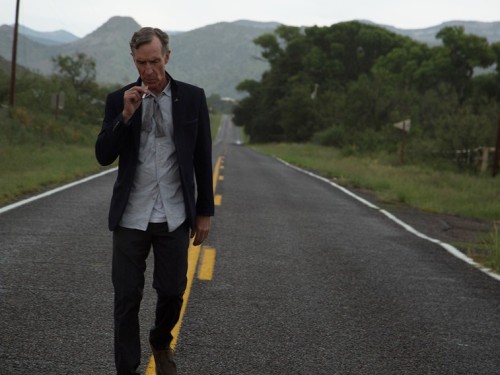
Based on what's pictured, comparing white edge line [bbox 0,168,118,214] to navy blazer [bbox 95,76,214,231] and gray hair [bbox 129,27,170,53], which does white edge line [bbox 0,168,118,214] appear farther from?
gray hair [bbox 129,27,170,53]

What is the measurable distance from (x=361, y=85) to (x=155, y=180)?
44527mm

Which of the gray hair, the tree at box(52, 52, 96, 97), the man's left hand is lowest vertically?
the man's left hand

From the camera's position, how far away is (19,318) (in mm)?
4770

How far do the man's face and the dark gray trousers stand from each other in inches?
30.1

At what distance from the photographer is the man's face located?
10.4ft

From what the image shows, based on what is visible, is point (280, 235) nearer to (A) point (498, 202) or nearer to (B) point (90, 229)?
(B) point (90, 229)

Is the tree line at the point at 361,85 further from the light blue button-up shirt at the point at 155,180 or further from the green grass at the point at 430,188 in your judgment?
the light blue button-up shirt at the point at 155,180

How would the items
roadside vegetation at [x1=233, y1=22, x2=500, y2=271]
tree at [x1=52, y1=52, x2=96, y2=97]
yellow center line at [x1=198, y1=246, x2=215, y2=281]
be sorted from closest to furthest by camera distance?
1. yellow center line at [x1=198, y1=246, x2=215, y2=281]
2. roadside vegetation at [x1=233, y1=22, x2=500, y2=271]
3. tree at [x1=52, y1=52, x2=96, y2=97]

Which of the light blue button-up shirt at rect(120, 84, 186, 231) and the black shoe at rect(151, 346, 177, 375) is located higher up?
the light blue button-up shirt at rect(120, 84, 186, 231)

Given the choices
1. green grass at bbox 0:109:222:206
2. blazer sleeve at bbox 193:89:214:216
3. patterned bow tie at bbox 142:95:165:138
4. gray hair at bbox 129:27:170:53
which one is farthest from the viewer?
green grass at bbox 0:109:222:206

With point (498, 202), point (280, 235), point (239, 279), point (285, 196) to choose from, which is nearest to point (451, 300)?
point (239, 279)

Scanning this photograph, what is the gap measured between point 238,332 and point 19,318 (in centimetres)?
168

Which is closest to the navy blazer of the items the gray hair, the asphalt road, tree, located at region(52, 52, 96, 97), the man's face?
the man's face

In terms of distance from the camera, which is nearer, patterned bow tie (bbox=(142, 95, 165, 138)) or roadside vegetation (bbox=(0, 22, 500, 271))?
patterned bow tie (bbox=(142, 95, 165, 138))
